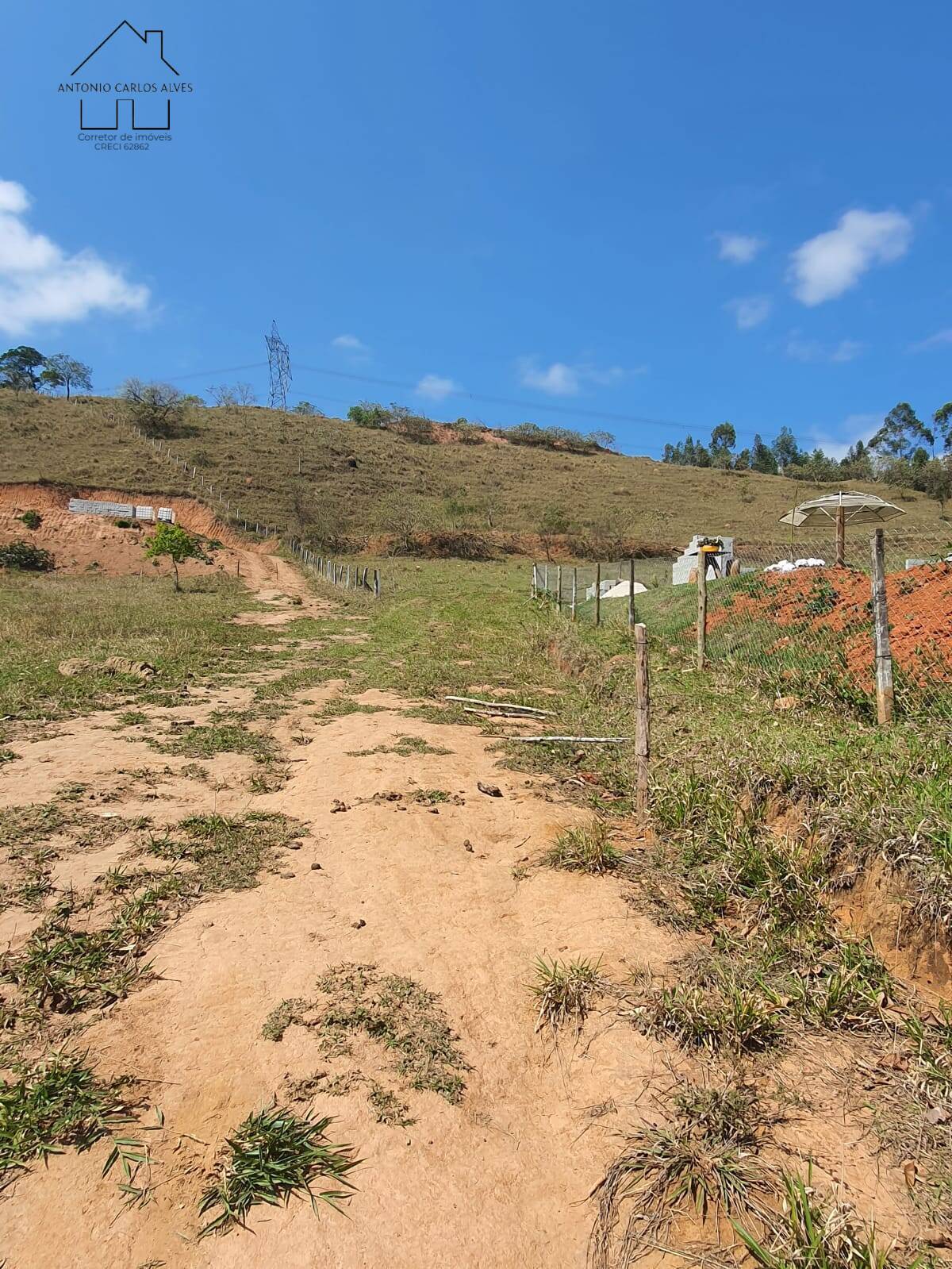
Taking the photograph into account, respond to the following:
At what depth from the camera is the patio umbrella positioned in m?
12.5

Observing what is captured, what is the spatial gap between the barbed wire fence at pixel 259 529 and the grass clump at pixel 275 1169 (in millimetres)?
19500

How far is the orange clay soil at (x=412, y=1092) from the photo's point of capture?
2090 mm

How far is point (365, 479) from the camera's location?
4975 centimetres

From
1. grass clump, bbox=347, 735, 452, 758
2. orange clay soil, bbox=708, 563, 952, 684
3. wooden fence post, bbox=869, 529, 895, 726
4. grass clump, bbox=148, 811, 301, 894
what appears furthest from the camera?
orange clay soil, bbox=708, 563, 952, 684

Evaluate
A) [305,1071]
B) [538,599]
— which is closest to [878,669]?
[305,1071]

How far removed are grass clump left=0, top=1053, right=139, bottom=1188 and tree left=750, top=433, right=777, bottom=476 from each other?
308ft

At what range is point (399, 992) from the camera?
3133mm

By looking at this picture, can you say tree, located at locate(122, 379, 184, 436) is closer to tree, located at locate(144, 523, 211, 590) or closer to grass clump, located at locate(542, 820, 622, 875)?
tree, located at locate(144, 523, 211, 590)

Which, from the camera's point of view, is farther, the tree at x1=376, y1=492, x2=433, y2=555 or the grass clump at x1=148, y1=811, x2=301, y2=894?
the tree at x1=376, y1=492, x2=433, y2=555

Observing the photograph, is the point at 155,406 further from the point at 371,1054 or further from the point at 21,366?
the point at 371,1054

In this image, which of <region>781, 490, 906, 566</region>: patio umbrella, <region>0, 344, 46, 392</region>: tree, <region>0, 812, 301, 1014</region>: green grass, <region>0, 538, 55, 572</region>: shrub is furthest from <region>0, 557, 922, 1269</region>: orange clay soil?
<region>0, 344, 46, 392</region>: tree

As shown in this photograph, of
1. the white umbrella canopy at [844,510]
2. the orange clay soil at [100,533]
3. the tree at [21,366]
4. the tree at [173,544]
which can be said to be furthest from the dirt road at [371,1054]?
the tree at [21,366]

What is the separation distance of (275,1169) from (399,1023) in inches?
30.7

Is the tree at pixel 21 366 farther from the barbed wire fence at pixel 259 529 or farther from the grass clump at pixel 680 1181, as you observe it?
the grass clump at pixel 680 1181
